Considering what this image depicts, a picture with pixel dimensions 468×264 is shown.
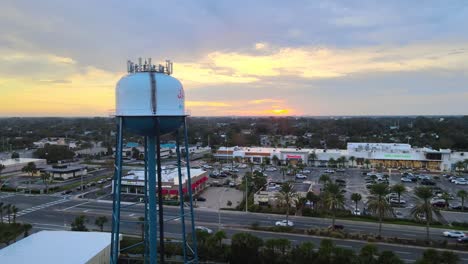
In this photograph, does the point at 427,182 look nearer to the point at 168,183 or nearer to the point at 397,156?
the point at 397,156

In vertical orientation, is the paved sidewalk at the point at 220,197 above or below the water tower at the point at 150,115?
below

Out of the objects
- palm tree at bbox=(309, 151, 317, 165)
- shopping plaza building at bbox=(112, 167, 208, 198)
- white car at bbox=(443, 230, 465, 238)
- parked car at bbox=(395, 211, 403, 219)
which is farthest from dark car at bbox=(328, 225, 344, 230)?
palm tree at bbox=(309, 151, 317, 165)

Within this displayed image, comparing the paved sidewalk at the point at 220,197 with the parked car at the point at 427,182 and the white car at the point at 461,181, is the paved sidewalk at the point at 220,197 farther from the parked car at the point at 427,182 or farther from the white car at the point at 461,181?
the white car at the point at 461,181

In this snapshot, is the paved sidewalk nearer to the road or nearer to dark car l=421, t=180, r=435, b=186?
the road

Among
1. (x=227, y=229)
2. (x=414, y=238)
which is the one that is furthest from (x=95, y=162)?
(x=414, y=238)

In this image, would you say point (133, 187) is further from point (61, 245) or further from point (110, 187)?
point (61, 245)

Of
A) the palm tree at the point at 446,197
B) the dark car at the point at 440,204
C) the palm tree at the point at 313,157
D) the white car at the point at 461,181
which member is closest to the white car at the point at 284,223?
the palm tree at the point at 446,197

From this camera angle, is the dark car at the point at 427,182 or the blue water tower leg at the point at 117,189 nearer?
the blue water tower leg at the point at 117,189

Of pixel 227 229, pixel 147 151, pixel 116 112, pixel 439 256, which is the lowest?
pixel 227 229
